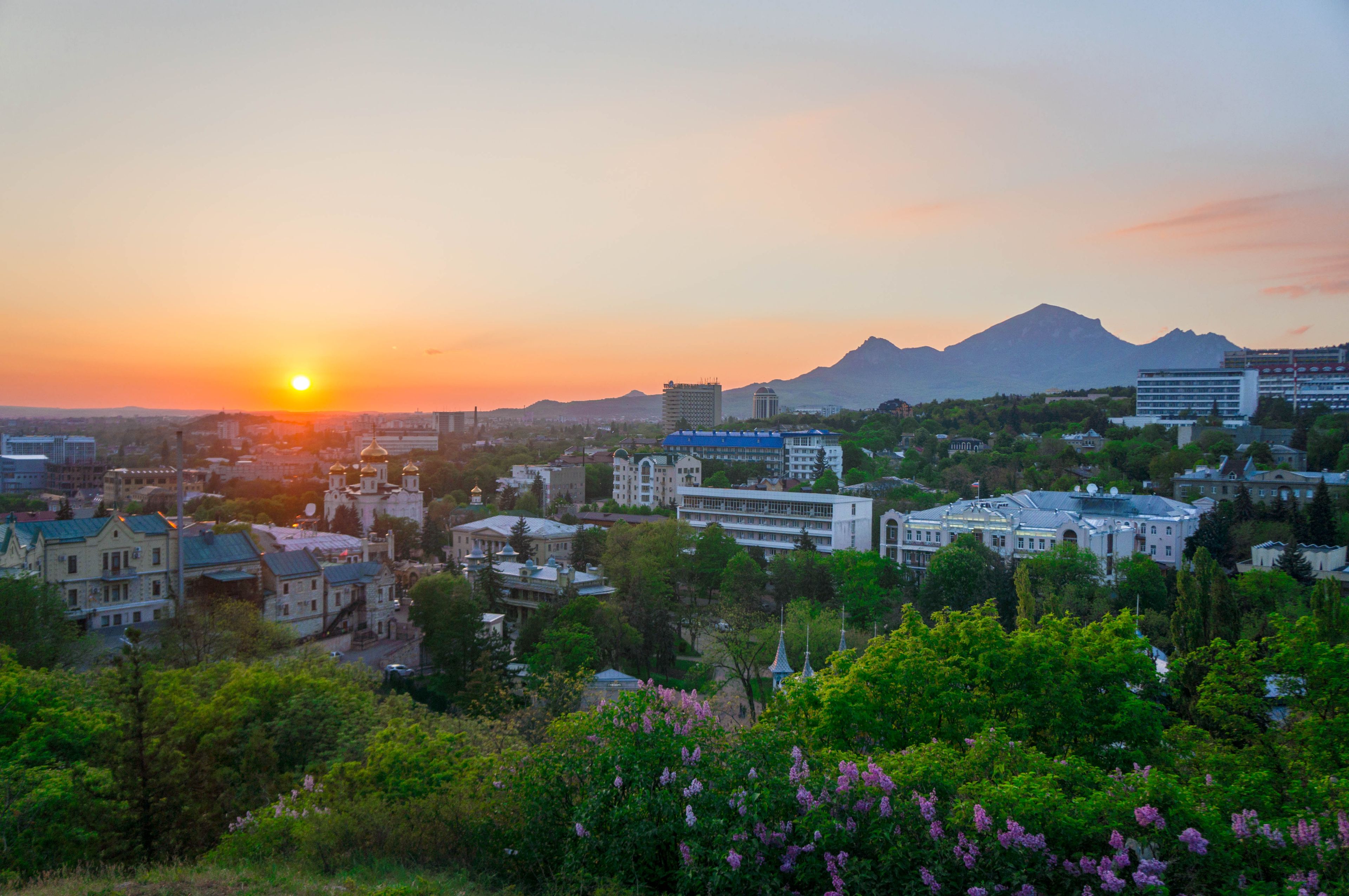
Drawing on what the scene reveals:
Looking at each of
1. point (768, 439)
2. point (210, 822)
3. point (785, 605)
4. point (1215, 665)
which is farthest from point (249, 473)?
point (1215, 665)

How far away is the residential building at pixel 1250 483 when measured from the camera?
47.1 m

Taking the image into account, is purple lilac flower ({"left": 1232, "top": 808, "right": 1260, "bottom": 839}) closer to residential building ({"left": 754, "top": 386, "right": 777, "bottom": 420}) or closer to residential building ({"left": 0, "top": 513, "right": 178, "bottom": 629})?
residential building ({"left": 0, "top": 513, "right": 178, "bottom": 629})

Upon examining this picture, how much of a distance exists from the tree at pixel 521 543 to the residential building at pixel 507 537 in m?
0.48

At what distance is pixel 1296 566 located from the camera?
33.5 m

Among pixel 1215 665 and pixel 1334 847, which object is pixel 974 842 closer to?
pixel 1334 847

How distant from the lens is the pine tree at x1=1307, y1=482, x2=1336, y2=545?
37.5 metres

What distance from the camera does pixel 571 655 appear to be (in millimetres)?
24703

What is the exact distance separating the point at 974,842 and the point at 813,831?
136 centimetres

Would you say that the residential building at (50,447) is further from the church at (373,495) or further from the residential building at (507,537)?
the residential building at (507,537)

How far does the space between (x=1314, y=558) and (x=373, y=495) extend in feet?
163

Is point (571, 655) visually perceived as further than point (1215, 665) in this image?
Yes

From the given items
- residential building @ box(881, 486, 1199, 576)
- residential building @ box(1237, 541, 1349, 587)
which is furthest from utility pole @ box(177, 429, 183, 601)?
residential building @ box(1237, 541, 1349, 587)

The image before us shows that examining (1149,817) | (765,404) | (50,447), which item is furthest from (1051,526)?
(765,404)

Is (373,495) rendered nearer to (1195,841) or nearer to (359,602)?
(359,602)
